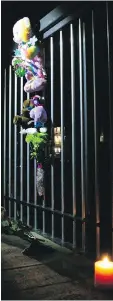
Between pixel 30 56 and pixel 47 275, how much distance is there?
4.74 m

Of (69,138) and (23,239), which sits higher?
(69,138)

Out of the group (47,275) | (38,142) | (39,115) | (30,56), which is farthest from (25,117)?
(47,275)

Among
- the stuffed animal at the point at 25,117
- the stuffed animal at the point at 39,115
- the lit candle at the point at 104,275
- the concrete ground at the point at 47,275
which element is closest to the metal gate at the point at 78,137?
the stuffed animal at the point at 39,115

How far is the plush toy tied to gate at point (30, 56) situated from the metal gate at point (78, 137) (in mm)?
257

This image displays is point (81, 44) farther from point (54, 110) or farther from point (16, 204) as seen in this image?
point (16, 204)

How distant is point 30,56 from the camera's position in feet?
24.9

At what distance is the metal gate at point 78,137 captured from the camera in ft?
19.0

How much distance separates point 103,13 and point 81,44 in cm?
63

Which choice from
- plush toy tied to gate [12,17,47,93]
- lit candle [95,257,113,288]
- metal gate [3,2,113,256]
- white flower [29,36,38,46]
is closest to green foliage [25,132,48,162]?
metal gate [3,2,113,256]

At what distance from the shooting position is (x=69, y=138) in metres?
7.01

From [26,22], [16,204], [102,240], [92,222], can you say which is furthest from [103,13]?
[16,204]

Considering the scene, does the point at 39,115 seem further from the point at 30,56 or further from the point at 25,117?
the point at 30,56

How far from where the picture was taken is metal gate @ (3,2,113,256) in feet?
19.0

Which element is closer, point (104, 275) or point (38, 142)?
point (104, 275)
